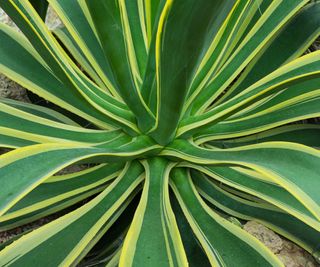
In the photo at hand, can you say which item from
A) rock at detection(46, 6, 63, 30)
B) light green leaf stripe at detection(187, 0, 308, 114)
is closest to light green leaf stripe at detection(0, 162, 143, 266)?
light green leaf stripe at detection(187, 0, 308, 114)

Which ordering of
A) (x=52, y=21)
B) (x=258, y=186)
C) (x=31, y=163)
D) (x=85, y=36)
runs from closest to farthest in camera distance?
(x=31, y=163), (x=258, y=186), (x=85, y=36), (x=52, y=21)

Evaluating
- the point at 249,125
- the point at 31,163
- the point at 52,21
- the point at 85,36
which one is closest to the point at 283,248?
the point at 249,125

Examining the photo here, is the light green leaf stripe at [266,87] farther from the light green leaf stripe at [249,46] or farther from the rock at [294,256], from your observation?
the rock at [294,256]

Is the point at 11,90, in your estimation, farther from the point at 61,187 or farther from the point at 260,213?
the point at 260,213

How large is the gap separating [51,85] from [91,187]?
0.26 m

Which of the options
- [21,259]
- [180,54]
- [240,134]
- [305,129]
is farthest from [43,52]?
[305,129]

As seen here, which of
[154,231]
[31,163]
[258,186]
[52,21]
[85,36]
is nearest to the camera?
[31,163]

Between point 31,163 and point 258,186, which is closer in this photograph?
point 31,163

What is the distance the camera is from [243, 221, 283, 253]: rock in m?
1.00

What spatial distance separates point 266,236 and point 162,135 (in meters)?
0.28

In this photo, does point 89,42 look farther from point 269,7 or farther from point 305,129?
point 305,129

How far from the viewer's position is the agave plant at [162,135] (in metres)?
0.78

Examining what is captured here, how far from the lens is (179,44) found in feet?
2.47

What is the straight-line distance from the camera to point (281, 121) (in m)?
1.09
